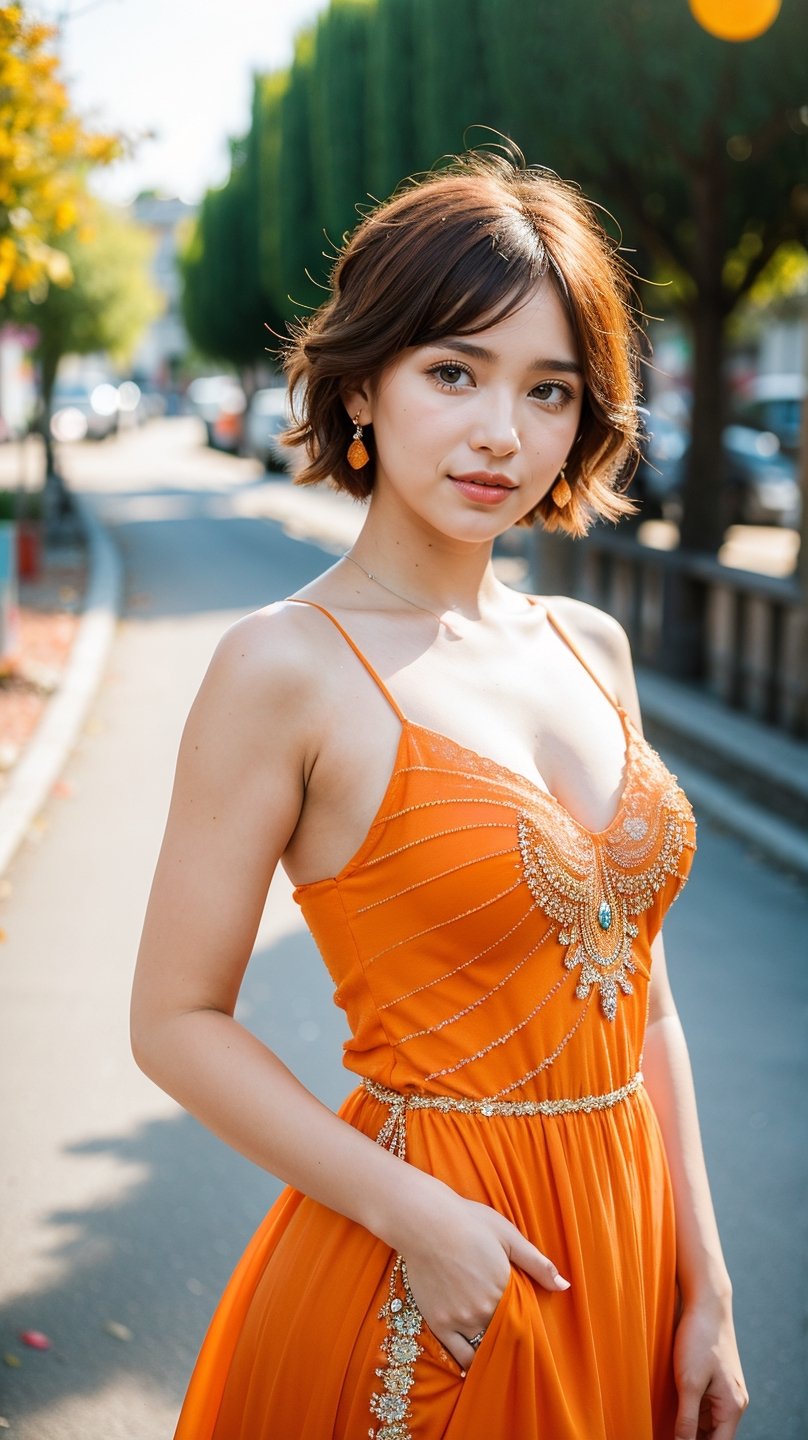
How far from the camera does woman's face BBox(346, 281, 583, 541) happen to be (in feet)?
5.33

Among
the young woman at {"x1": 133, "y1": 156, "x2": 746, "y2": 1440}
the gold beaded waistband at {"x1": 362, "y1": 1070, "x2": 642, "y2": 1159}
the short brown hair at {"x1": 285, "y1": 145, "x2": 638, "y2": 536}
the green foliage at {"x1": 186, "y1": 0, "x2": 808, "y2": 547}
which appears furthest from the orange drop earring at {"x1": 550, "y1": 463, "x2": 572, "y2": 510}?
the green foliage at {"x1": 186, "y1": 0, "x2": 808, "y2": 547}

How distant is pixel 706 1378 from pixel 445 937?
677 millimetres

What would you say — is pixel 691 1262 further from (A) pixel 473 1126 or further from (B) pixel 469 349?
(B) pixel 469 349

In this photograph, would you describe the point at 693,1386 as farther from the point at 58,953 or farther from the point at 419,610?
the point at 58,953

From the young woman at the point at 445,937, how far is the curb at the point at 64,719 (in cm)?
500

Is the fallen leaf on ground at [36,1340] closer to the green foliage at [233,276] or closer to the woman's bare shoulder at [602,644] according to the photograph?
the woman's bare shoulder at [602,644]

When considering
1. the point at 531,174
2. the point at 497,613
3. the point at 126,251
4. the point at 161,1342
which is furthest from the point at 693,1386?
the point at 126,251

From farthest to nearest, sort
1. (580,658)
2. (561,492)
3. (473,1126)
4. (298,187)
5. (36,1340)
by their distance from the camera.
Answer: (298,187)
(36,1340)
(561,492)
(580,658)
(473,1126)

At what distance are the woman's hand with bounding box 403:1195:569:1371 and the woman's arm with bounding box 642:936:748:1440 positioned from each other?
1.26 ft

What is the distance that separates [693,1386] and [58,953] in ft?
13.7

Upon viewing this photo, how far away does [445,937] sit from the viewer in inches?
60.6

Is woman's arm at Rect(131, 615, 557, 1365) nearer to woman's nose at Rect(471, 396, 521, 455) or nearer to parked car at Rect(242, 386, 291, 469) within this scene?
woman's nose at Rect(471, 396, 521, 455)

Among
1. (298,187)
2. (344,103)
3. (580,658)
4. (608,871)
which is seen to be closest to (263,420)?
(298,187)

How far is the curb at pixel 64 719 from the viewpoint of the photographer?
7012 millimetres
